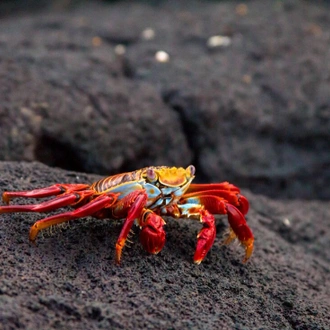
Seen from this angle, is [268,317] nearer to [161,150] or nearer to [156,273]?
[156,273]

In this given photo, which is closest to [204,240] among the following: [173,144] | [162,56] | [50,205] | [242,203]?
[242,203]

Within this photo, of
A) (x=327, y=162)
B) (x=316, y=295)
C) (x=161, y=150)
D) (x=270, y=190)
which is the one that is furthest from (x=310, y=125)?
(x=316, y=295)

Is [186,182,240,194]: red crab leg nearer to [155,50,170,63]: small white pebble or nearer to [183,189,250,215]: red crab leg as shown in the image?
[183,189,250,215]: red crab leg

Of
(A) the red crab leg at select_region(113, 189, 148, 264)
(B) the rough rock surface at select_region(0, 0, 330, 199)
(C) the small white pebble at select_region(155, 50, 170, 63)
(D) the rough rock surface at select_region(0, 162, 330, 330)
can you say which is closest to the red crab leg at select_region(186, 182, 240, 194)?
(D) the rough rock surface at select_region(0, 162, 330, 330)

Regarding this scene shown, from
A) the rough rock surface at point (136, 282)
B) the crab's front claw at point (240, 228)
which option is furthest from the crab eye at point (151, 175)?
the crab's front claw at point (240, 228)

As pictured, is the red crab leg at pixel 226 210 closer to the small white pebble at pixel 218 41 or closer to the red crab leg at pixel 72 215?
the red crab leg at pixel 72 215

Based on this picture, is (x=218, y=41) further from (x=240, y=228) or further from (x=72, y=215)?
(x=72, y=215)
